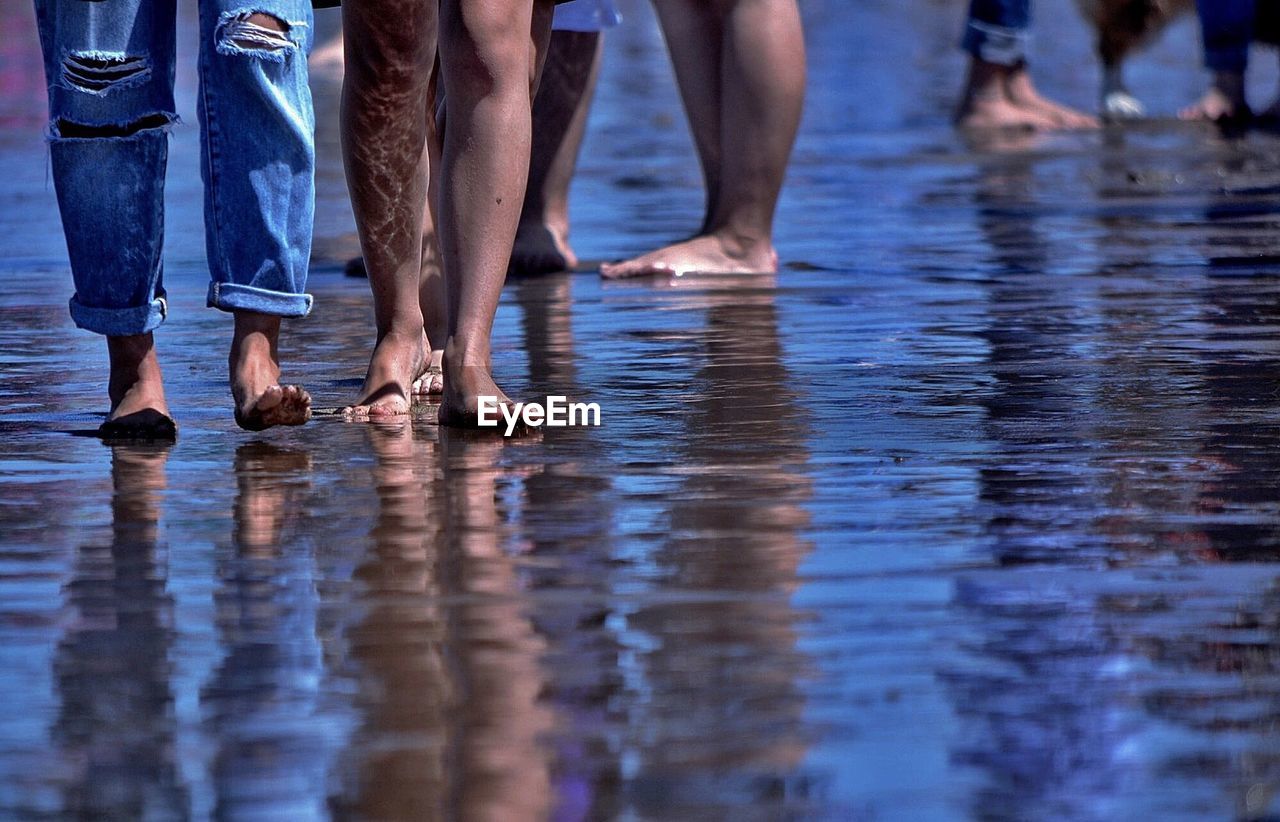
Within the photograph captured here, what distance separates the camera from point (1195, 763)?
7.09 ft

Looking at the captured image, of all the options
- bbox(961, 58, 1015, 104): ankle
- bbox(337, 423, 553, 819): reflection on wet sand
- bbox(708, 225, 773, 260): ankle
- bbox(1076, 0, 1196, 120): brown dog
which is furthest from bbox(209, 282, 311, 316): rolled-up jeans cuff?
bbox(1076, 0, 1196, 120): brown dog

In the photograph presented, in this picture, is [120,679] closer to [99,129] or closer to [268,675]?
[268,675]

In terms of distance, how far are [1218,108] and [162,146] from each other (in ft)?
24.9

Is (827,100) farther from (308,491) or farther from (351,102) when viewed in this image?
(308,491)

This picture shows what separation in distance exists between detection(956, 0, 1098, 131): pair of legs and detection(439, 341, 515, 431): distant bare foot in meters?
7.17

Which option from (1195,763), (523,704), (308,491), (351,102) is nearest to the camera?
(1195,763)

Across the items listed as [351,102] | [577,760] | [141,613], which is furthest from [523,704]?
[351,102]

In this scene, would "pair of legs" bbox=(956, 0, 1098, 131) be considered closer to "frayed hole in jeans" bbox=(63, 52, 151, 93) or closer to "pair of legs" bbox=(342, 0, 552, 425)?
"pair of legs" bbox=(342, 0, 552, 425)

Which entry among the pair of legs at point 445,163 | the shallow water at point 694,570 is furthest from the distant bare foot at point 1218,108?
the pair of legs at point 445,163

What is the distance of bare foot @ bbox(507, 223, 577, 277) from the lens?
6359 millimetres

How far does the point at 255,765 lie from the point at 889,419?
1914 mm

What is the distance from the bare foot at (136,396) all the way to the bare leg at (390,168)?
313 millimetres

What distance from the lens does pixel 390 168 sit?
4.29m

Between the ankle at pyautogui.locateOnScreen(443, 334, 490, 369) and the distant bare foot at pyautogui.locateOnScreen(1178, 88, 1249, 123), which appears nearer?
the ankle at pyautogui.locateOnScreen(443, 334, 490, 369)
